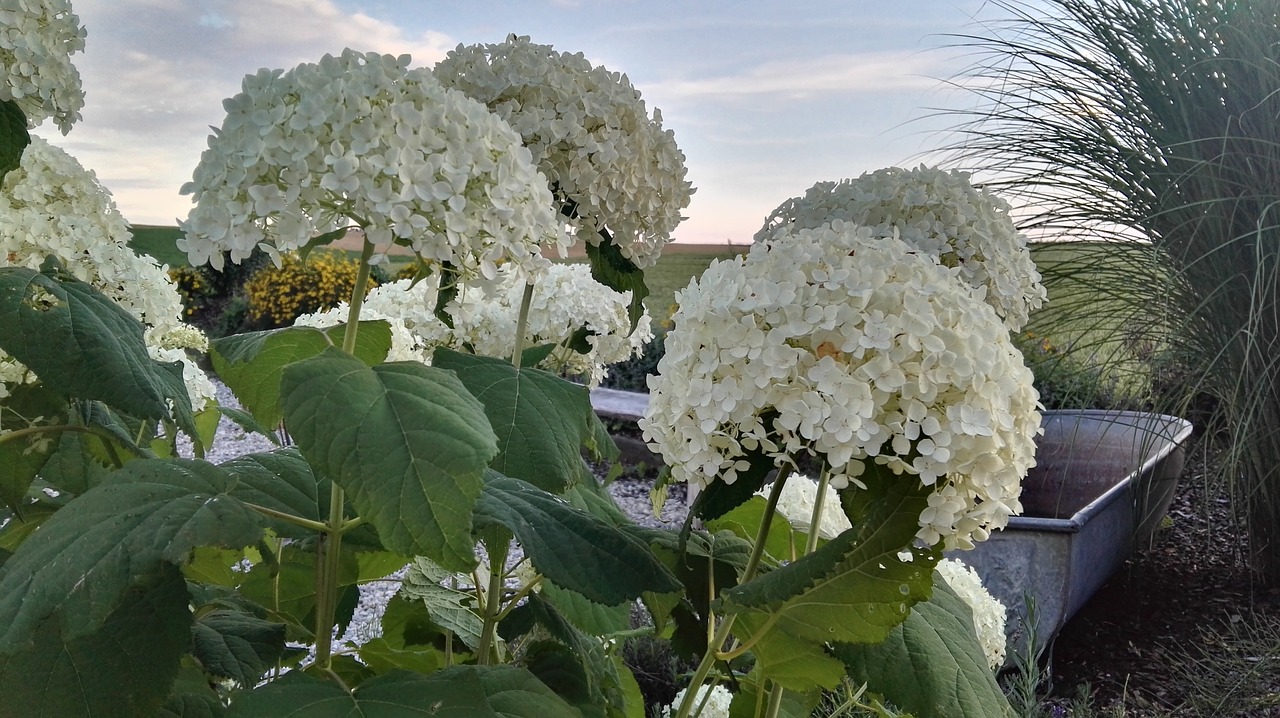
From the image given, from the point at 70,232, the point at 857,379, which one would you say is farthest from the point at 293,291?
the point at 857,379

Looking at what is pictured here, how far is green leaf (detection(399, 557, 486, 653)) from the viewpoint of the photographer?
1161 millimetres

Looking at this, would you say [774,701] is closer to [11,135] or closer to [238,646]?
[238,646]

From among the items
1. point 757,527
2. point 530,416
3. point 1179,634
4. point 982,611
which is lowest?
point 1179,634

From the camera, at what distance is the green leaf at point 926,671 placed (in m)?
0.85

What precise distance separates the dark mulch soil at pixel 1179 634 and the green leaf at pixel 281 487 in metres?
2.25

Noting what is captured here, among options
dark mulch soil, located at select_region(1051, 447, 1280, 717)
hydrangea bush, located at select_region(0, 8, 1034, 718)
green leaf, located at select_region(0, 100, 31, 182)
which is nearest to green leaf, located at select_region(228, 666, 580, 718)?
hydrangea bush, located at select_region(0, 8, 1034, 718)

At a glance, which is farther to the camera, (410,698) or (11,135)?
(11,135)

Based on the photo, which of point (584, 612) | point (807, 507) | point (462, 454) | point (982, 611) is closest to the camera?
point (462, 454)

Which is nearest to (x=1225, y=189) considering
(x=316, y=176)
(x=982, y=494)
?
(x=982, y=494)

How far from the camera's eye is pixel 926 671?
87 centimetres

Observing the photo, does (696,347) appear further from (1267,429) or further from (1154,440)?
(1267,429)

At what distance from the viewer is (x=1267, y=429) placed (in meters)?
3.51

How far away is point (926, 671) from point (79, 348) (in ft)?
2.89

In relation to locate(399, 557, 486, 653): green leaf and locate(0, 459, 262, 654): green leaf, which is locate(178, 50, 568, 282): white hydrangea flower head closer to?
locate(0, 459, 262, 654): green leaf
